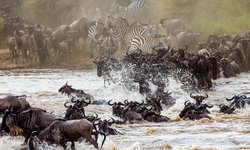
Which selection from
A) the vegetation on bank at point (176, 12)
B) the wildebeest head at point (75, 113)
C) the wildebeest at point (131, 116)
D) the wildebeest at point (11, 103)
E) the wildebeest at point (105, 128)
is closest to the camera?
the wildebeest at point (105, 128)

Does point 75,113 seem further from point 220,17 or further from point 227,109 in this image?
point 220,17

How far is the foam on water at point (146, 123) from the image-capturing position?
423 inches

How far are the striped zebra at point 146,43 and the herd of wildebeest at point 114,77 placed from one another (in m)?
0.10

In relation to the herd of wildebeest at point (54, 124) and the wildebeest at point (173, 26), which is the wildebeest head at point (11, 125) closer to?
the herd of wildebeest at point (54, 124)

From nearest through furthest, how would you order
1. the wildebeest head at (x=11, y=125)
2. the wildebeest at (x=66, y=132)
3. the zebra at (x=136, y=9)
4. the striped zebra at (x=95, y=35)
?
1. the wildebeest at (x=66, y=132)
2. the wildebeest head at (x=11, y=125)
3. the striped zebra at (x=95, y=35)
4. the zebra at (x=136, y=9)

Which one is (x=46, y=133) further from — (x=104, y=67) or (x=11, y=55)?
(x=11, y=55)

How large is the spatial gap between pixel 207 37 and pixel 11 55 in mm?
9668

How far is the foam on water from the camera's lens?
10750 millimetres

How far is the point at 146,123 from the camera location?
13305mm

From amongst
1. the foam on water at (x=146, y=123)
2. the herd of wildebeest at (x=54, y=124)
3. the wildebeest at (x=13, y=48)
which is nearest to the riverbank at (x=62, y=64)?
the wildebeest at (x=13, y=48)

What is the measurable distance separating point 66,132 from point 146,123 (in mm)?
3729

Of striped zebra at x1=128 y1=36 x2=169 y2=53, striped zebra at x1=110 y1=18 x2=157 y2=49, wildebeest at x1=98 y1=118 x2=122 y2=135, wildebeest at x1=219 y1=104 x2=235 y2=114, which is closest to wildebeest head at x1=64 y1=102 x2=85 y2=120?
wildebeest at x1=98 y1=118 x2=122 y2=135

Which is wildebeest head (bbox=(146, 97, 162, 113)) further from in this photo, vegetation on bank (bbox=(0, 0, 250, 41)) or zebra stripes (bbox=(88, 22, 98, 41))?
zebra stripes (bbox=(88, 22, 98, 41))

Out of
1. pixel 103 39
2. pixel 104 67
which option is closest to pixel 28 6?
pixel 103 39
